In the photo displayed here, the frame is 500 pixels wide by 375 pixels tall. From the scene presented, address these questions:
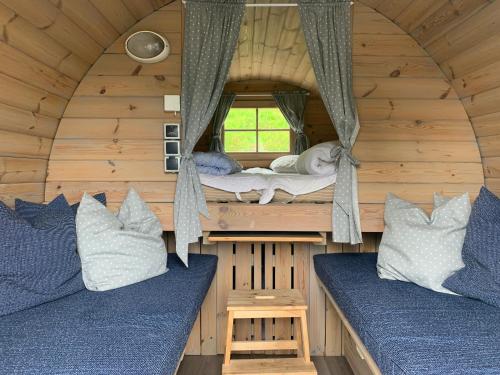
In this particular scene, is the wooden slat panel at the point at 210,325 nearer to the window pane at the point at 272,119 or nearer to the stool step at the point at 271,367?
the stool step at the point at 271,367

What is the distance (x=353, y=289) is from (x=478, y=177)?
4.11 ft

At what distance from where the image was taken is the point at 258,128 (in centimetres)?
451

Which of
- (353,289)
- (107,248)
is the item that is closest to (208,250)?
(107,248)

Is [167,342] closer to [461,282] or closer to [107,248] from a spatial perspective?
[107,248]

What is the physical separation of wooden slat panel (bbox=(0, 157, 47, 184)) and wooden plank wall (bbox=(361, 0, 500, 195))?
2208 millimetres

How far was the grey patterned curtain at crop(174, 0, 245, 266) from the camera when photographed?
2.30m

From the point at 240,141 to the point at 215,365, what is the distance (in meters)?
2.54

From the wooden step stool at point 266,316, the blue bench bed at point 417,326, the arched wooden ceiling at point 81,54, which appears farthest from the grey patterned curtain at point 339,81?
the wooden step stool at point 266,316

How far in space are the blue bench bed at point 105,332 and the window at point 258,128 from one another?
279cm

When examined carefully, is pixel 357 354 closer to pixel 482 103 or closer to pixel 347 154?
pixel 347 154

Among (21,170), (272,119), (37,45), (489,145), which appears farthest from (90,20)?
(272,119)


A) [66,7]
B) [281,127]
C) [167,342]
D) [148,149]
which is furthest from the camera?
[281,127]

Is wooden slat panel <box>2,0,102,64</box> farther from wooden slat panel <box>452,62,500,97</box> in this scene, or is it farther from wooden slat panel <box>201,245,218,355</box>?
wooden slat panel <box>452,62,500,97</box>

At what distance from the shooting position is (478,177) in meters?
2.48
